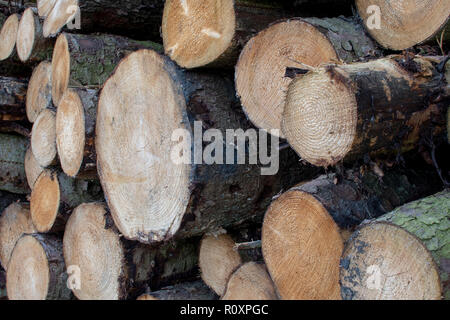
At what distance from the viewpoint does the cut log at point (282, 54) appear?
1.41m

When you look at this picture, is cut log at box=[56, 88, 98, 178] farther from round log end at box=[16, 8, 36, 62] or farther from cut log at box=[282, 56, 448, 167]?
cut log at box=[282, 56, 448, 167]

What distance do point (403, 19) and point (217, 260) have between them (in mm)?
1195

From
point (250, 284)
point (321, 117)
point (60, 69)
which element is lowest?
point (250, 284)

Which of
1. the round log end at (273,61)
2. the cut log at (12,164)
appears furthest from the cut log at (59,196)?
the round log end at (273,61)

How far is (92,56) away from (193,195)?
1.17m

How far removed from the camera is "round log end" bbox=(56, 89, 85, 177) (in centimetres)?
199

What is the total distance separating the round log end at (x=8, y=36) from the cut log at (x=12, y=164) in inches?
23.2

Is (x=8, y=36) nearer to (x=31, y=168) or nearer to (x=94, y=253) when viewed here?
(x=31, y=168)

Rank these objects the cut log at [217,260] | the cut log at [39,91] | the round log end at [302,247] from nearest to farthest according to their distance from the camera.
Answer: the round log end at [302,247] < the cut log at [217,260] < the cut log at [39,91]

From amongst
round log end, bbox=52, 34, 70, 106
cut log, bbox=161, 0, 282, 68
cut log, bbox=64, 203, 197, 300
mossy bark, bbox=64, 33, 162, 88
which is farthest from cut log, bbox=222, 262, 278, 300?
round log end, bbox=52, 34, 70, 106

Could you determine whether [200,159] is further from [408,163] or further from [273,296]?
[408,163]

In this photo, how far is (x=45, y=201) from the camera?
243 centimetres

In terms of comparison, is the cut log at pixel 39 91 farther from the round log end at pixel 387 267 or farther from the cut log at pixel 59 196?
the round log end at pixel 387 267

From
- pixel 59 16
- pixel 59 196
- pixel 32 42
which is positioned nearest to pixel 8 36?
pixel 32 42
